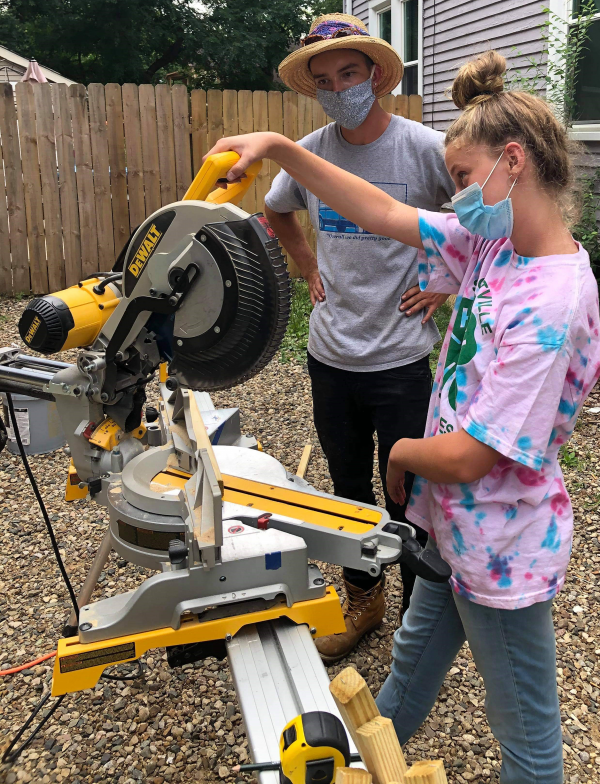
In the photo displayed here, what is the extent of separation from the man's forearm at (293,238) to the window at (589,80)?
4941mm

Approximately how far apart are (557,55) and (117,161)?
4856 millimetres

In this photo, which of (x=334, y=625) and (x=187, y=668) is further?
(x=187, y=668)

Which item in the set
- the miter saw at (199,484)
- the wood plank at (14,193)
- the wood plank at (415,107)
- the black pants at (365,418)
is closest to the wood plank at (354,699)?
the miter saw at (199,484)

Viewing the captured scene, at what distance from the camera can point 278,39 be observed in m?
27.6

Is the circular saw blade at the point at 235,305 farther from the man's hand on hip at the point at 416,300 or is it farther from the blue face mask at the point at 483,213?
the man's hand on hip at the point at 416,300

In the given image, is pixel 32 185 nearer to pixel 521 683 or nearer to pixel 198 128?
pixel 198 128

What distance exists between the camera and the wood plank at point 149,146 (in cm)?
761

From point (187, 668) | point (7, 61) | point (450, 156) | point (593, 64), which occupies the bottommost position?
A: point (187, 668)

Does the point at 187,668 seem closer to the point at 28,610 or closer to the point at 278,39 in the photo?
the point at 28,610

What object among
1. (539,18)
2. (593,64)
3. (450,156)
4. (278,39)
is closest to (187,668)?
(450,156)

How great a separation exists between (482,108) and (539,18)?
695cm

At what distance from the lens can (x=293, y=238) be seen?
2965mm

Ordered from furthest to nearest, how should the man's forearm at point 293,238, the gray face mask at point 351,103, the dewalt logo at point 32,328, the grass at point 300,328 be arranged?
the grass at point 300,328 → the man's forearm at point 293,238 → the gray face mask at point 351,103 → the dewalt logo at point 32,328

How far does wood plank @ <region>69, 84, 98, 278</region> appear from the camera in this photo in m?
7.42
